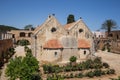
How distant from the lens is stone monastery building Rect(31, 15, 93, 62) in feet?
108

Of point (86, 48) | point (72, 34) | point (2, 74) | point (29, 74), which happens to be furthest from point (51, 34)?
point (29, 74)

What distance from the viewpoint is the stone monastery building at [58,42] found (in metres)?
32.9

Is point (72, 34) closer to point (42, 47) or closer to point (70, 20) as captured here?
point (42, 47)

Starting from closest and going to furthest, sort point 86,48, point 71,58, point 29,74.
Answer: point 29,74, point 71,58, point 86,48

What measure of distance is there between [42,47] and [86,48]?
27.4 feet

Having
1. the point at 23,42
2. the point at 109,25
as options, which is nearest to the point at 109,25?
the point at 109,25

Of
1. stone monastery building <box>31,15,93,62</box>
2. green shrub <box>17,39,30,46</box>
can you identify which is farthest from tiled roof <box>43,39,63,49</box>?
green shrub <box>17,39,30,46</box>

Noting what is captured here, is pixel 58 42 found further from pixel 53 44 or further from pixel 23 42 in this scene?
pixel 23 42

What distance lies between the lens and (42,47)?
33.3 meters

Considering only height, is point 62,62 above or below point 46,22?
below

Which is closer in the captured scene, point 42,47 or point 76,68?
point 76,68

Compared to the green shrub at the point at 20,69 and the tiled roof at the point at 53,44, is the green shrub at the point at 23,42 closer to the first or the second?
the tiled roof at the point at 53,44

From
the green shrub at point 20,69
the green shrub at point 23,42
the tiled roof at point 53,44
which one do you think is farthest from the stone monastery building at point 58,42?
the green shrub at point 23,42

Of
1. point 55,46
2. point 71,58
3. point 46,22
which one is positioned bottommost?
point 71,58
